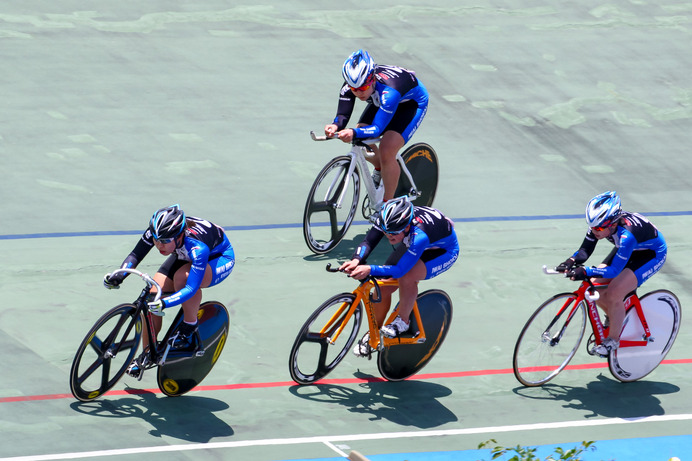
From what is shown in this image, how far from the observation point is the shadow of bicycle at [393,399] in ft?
30.3

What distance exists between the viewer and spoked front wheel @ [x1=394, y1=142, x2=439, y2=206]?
12.6 meters

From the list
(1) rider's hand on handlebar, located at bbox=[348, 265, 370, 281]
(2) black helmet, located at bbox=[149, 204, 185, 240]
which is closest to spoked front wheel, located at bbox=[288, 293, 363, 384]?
(1) rider's hand on handlebar, located at bbox=[348, 265, 370, 281]

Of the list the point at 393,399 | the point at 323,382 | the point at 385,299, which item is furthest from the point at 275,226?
the point at 393,399

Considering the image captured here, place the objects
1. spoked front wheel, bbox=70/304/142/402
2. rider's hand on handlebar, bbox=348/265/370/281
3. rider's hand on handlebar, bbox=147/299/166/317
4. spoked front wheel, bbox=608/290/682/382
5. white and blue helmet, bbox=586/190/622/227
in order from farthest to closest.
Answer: spoked front wheel, bbox=608/290/682/382, white and blue helmet, bbox=586/190/622/227, rider's hand on handlebar, bbox=348/265/370/281, spoked front wheel, bbox=70/304/142/402, rider's hand on handlebar, bbox=147/299/166/317

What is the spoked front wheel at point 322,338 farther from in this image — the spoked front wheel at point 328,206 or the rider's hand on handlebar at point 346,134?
the spoked front wheel at point 328,206

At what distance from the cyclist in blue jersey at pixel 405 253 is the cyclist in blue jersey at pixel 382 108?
2.10 metres

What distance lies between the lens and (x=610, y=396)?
32.5ft

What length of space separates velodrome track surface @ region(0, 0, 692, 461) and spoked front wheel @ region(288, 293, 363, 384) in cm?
19

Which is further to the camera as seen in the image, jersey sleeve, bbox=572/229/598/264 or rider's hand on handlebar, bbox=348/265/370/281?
jersey sleeve, bbox=572/229/598/264

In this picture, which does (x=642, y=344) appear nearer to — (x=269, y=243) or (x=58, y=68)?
(x=269, y=243)

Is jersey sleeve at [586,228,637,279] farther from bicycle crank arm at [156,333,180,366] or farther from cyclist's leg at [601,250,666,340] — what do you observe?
bicycle crank arm at [156,333,180,366]

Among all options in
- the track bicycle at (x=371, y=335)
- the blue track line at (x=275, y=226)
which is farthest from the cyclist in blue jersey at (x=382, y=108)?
the track bicycle at (x=371, y=335)

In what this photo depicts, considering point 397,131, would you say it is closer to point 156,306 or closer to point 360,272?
point 360,272

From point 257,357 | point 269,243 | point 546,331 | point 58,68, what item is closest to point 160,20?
point 58,68
